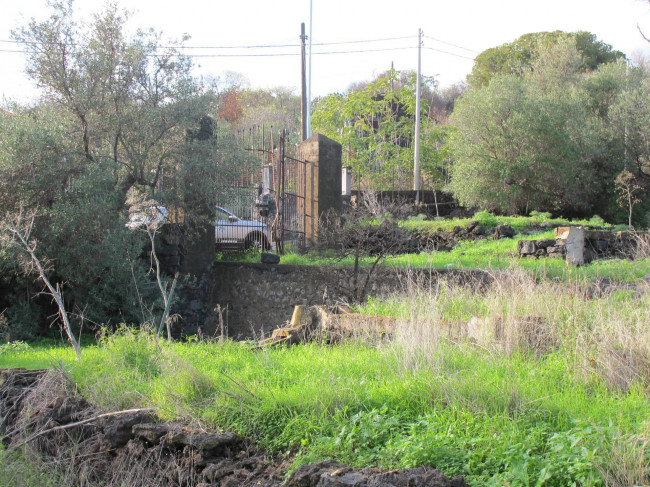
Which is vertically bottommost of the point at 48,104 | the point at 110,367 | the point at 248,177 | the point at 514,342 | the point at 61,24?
the point at 110,367

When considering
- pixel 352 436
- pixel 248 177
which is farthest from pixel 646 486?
pixel 248 177

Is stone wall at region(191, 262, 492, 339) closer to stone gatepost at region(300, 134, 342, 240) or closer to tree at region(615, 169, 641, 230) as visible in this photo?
stone gatepost at region(300, 134, 342, 240)

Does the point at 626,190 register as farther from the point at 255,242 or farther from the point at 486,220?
the point at 255,242

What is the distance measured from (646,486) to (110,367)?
5242mm

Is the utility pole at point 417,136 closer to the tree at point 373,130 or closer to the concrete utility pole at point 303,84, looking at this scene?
the tree at point 373,130

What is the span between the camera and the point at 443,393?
4785 millimetres

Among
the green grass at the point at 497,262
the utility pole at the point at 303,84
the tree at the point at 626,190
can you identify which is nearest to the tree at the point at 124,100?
the green grass at the point at 497,262

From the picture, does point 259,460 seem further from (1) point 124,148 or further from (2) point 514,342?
(1) point 124,148

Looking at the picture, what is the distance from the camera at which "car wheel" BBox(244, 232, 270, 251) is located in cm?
1585

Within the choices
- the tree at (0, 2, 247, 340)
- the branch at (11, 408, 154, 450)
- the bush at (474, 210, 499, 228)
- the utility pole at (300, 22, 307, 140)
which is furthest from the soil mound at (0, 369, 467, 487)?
the utility pole at (300, 22, 307, 140)

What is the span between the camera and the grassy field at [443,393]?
390 cm

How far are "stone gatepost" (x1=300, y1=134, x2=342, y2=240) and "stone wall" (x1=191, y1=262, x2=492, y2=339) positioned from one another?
233 centimetres

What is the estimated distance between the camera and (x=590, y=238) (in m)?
15.1

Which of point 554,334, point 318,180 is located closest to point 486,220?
point 318,180
